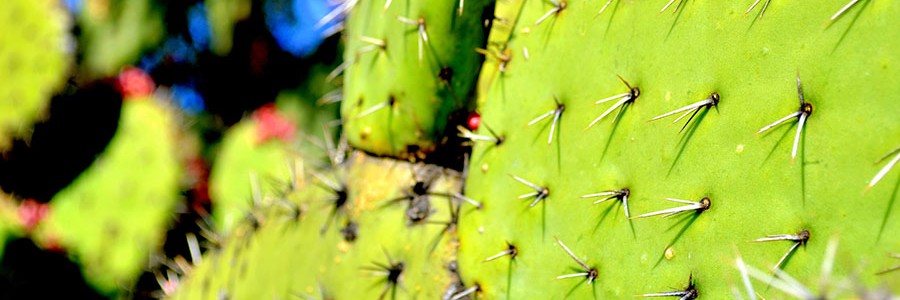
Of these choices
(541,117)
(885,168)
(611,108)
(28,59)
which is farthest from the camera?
(28,59)

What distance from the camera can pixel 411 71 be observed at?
1236 millimetres

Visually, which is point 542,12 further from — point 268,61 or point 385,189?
point 268,61

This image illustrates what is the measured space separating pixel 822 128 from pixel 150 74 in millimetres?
5138

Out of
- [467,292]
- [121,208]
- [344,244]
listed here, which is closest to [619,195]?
[467,292]

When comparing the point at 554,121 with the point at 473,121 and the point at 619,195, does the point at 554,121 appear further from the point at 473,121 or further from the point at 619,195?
the point at 473,121

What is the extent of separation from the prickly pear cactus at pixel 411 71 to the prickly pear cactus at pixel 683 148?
79 mm

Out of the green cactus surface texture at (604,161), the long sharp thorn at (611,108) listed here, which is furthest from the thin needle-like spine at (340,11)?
the long sharp thorn at (611,108)

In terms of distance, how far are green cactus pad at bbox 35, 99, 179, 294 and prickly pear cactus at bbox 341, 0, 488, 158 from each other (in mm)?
1651

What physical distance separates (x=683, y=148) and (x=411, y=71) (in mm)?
499

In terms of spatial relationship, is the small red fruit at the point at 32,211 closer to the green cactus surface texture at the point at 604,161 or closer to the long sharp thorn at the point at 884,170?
the green cactus surface texture at the point at 604,161

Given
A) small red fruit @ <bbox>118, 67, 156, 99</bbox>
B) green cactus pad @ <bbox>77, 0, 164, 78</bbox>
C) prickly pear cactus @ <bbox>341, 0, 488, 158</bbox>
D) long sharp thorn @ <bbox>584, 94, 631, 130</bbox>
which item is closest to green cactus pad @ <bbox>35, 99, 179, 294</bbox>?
small red fruit @ <bbox>118, 67, 156, 99</bbox>

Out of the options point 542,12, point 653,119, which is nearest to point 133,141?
point 542,12

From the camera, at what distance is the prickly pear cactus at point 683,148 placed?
71cm

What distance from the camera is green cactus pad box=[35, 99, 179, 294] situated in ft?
8.91
